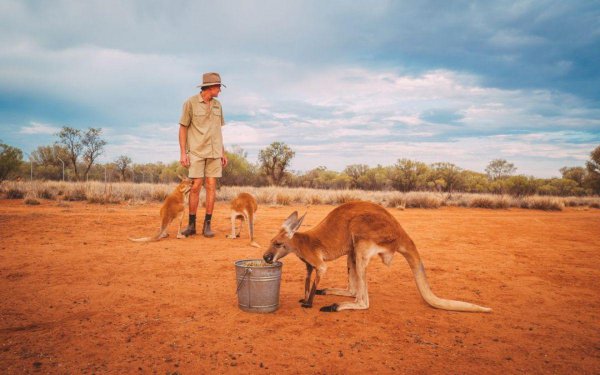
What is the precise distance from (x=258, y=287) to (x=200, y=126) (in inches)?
194

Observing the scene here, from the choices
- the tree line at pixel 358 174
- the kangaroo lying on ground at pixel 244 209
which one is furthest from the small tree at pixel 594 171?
the kangaroo lying on ground at pixel 244 209

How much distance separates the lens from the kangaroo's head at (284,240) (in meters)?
3.91

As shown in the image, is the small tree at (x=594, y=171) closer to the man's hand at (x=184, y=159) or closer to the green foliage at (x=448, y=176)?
the green foliage at (x=448, y=176)

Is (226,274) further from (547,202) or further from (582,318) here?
(547,202)

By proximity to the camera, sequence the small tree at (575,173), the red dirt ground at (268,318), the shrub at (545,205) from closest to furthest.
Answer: the red dirt ground at (268,318) → the shrub at (545,205) → the small tree at (575,173)

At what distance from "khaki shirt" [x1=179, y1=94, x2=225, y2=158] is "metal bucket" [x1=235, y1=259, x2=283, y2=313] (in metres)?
4.52

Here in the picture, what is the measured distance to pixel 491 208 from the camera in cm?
1962

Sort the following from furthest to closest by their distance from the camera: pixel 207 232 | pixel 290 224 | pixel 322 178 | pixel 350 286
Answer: pixel 322 178 < pixel 207 232 < pixel 350 286 < pixel 290 224

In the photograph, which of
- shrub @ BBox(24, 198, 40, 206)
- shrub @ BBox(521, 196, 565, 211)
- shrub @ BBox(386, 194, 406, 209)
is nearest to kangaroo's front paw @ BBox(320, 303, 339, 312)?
shrub @ BBox(24, 198, 40, 206)

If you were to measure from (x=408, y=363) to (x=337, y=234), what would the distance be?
1546 millimetres

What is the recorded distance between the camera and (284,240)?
13.1 feet

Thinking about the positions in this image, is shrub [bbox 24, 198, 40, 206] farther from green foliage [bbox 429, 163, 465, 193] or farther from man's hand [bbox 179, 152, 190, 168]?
green foliage [bbox 429, 163, 465, 193]

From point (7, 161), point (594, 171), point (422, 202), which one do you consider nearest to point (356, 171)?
point (594, 171)

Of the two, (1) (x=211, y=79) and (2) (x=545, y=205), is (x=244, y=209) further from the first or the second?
(2) (x=545, y=205)
